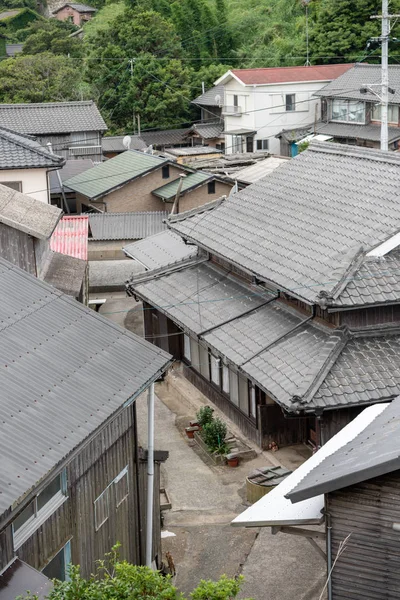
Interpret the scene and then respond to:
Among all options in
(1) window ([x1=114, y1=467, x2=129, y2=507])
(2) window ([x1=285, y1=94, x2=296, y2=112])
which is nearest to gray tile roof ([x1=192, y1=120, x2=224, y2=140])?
(2) window ([x1=285, y1=94, x2=296, y2=112])

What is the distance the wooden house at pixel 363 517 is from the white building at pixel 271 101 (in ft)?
165

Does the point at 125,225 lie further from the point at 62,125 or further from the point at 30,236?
the point at 30,236

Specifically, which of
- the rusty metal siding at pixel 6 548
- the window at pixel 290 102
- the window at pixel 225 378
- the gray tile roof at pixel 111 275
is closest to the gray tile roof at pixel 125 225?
the gray tile roof at pixel 111 275

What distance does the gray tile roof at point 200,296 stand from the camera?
843 inches

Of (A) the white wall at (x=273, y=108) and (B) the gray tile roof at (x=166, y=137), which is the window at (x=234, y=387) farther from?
(B) the gray tile roof at (x=166, y=137)

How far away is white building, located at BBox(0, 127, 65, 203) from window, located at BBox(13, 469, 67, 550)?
1919 cm

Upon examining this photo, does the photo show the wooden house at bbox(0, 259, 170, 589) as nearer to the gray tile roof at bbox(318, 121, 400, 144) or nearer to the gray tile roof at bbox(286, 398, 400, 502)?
the gray tile roof at bbox(286, 398, 400, 502)

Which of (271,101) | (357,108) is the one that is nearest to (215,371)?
(357,108)

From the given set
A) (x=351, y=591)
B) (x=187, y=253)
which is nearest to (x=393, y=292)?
(x=351, y=591)

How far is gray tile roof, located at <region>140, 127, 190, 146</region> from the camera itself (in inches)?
2474

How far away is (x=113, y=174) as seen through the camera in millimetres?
41562

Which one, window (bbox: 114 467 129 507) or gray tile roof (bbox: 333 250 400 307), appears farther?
gray tile roof (bbox: 333 250 400 307)

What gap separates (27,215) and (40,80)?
4587 cm

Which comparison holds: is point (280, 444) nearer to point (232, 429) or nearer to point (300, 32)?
point (232, 429)
